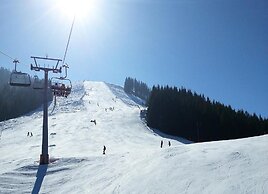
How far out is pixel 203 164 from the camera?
1384cm

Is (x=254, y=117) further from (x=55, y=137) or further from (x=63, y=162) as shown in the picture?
(x=63, y=162)

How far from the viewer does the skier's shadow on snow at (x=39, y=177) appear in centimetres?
1575

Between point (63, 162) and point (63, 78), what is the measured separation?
24.2ft

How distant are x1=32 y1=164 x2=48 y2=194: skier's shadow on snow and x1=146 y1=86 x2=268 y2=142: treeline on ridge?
51864 millimetres

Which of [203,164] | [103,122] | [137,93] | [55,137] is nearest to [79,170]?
[203,164]

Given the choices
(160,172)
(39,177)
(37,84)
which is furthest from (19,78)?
(160,172)

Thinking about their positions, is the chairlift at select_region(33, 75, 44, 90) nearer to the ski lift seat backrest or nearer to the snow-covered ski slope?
the ski lift seat backrest

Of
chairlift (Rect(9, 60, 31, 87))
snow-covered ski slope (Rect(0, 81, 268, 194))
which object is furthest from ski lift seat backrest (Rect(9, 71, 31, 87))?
snow-covered ski slope (Rect(0, 81, 268, 194))

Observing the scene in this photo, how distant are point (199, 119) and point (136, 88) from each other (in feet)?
403

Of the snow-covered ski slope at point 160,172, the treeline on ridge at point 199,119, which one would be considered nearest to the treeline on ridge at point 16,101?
the treeline on ridge at point 199,119

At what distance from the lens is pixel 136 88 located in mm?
193250

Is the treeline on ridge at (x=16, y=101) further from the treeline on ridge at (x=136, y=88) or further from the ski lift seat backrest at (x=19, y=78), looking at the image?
the ski lift seat backrest at (x=19, y=78)

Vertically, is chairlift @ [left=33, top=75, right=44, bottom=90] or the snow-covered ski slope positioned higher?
chairlift @ [left=33, top=75, right=44, bottom=90]

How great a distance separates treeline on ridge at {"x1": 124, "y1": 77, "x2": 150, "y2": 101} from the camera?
189m
